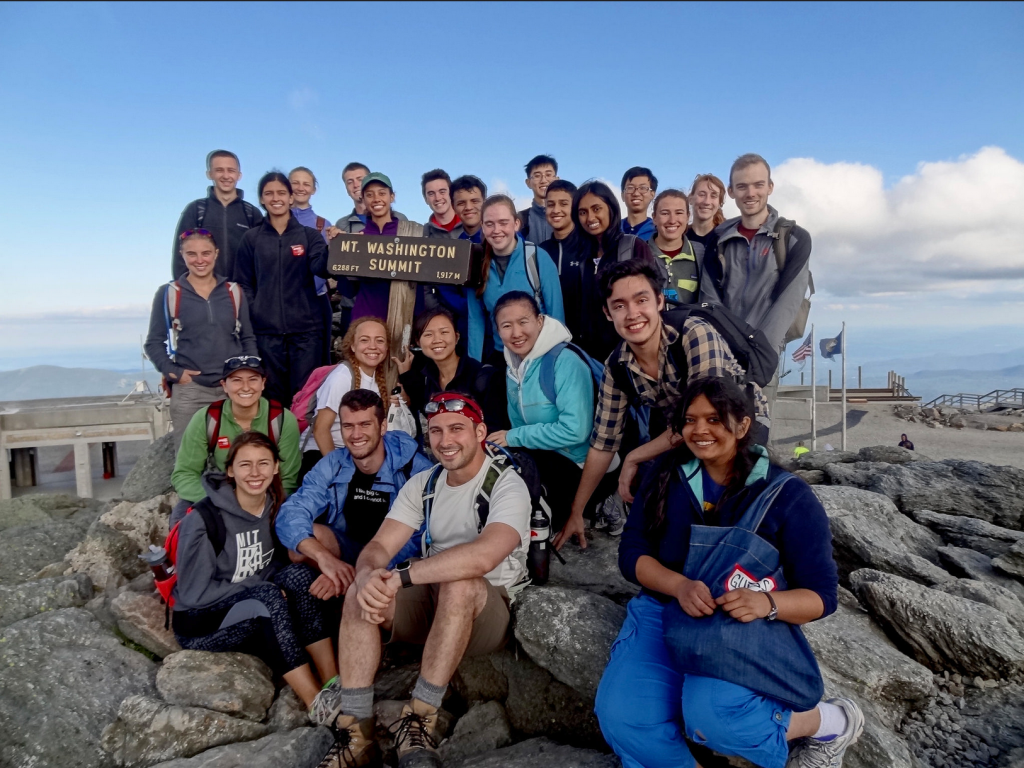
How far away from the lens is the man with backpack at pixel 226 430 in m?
5.13

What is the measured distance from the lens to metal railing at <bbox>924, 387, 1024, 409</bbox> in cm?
3797

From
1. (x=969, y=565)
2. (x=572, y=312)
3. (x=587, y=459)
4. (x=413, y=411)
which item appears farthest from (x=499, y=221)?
(x=969, y=565)

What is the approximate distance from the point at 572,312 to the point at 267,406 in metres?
2.90

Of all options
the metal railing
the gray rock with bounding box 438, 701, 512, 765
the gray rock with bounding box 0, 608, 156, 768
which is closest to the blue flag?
the metal railing

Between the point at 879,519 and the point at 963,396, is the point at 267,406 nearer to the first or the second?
the point at 879,519

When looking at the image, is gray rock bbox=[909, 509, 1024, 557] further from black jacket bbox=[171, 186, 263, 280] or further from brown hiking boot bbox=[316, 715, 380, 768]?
black jacket bbox=[171, 186, 263, 280]

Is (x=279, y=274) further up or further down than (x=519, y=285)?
further up

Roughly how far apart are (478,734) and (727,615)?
1.95 meters

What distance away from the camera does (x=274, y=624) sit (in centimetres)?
419

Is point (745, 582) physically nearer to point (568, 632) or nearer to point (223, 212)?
point (568, 632)

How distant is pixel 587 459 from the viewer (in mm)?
4766

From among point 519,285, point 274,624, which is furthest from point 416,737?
point 519,285

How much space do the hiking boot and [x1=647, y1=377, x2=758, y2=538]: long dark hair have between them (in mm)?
1632

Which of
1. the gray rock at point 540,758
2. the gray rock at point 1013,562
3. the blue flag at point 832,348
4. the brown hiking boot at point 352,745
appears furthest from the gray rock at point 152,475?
the blue flag at point 832,348
